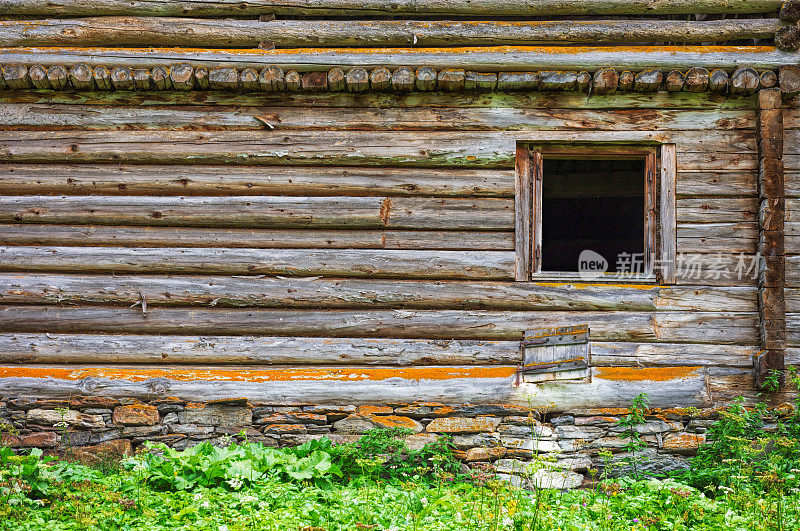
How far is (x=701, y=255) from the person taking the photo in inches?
214

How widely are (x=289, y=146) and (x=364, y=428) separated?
2.55 meters

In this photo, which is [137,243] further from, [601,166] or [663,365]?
[601,166]

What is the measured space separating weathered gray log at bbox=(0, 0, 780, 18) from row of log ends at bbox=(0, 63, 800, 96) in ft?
2.03

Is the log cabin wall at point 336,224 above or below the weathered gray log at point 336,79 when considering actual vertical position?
below

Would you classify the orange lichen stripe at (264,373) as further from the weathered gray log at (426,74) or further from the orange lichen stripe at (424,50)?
the orange lichen stripe at (424,50)

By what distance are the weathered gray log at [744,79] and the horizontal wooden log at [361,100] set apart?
Answer: 0.29m

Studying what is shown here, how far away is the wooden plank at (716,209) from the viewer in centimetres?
543

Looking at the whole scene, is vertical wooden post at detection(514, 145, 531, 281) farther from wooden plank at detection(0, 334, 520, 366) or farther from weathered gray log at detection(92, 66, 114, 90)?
weathered gray log at detection(92, 66, 114, 90)

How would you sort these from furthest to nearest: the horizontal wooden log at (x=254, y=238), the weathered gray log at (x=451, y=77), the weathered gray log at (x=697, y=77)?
the horizontal wooden log at (x=254, y=238) < the weathered gray log at (x=451, y=77) < the weathered gray log at (x=697, y=77)

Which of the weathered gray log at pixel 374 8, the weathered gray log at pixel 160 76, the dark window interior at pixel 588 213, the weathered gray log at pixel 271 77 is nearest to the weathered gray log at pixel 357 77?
the weathered gray log at pixel 271 77

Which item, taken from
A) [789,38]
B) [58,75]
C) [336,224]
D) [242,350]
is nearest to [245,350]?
[242,350]

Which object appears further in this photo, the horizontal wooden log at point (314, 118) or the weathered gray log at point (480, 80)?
the horizontal wooden log at point (314, 118)

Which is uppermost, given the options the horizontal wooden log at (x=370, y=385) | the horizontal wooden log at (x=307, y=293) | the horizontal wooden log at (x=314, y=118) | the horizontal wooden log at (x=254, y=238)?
the horizontal wooden log at (x=314, y=118)

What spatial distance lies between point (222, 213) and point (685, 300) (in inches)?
162
